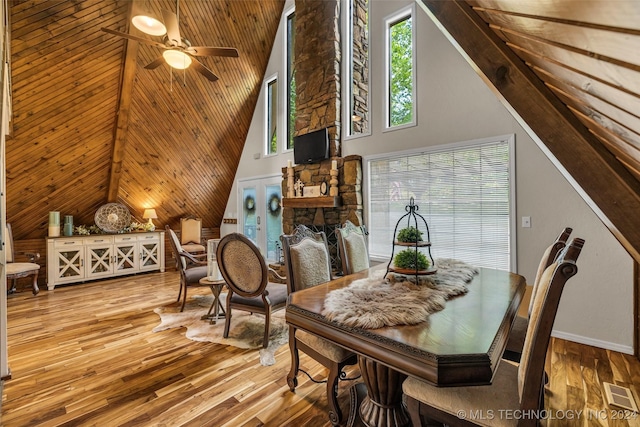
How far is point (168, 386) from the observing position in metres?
2.02

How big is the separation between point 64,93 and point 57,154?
1007 mm

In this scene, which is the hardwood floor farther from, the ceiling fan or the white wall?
the ceiling fan

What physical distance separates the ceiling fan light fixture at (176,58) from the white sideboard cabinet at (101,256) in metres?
3.87

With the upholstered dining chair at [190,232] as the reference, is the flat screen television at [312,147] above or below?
above

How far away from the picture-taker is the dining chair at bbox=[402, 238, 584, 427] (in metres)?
0.90

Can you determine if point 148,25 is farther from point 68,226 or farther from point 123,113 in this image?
point 68,226

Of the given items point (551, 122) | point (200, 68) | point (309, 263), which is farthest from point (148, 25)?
point (551, 122)

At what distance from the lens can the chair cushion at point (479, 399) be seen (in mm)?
1038

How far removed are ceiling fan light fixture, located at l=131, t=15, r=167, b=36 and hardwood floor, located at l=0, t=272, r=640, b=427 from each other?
2.91 meters

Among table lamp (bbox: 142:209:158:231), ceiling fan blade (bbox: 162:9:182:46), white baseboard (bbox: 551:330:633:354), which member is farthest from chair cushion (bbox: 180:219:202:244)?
white baseboard (bbox: 551:330:633:354)

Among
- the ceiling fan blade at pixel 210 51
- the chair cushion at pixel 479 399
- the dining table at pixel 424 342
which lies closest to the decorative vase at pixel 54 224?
the ceiling fan blade at pixel 210 51

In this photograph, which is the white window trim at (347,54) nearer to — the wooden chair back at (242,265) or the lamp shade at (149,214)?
the wooden chair back at (242,265)

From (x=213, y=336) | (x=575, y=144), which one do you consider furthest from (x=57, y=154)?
(x=575, y=144)

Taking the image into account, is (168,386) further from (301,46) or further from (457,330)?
(301,46)
